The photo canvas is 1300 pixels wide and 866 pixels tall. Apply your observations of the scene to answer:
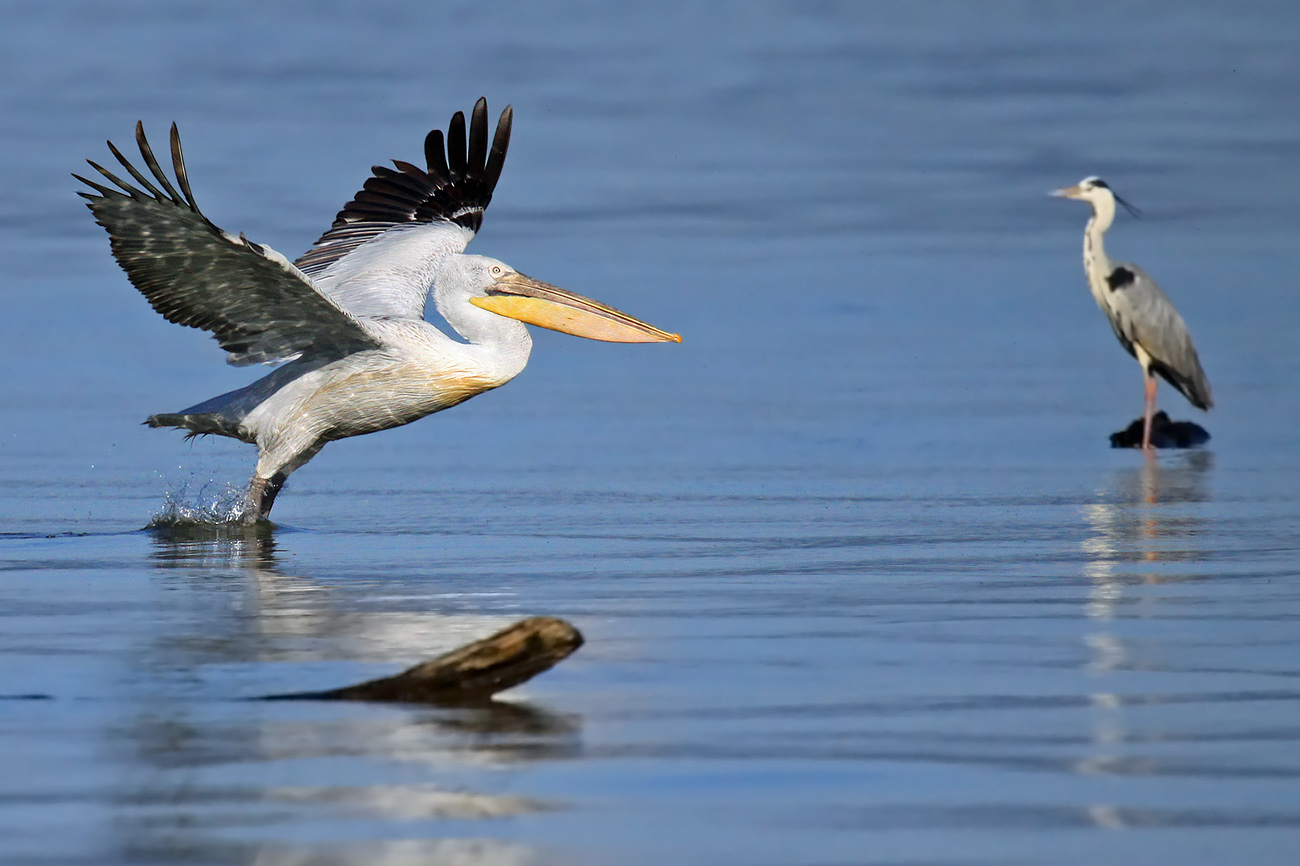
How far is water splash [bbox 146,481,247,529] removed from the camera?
8.23 meters

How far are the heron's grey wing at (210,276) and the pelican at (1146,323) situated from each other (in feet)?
19.5

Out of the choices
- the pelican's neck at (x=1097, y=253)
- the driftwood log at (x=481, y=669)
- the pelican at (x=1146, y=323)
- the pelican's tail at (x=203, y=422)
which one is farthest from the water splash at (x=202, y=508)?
the pelican's neck at (x=1097, y=253)

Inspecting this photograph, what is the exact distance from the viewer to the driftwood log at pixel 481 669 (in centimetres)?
425

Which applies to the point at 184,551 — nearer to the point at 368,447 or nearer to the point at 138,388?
the point at 368,447

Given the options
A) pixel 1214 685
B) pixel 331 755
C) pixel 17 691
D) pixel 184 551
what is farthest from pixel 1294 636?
pixel 184 551

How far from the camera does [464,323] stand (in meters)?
8.77

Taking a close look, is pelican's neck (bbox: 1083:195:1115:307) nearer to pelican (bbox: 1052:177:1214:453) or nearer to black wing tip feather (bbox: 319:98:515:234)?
pelican (bbox: 1052:177:1214:453)

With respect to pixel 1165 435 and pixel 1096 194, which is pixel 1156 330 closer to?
pixel 1165 435

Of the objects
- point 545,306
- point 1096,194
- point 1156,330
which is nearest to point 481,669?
point 545,306

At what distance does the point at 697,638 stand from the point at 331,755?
1.56 m

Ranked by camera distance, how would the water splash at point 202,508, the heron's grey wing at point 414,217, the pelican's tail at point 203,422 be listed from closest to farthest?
Result: 1. the water splash at point 202,508
2. the pelican's tail at point 203,422
3. the heron's grey wing at point 414,217

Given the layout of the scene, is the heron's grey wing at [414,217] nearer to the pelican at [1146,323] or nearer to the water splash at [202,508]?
the water splash at [202,508]

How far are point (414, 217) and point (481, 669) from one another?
599 centimetres

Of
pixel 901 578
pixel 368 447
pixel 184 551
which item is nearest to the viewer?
pixel 901 578
